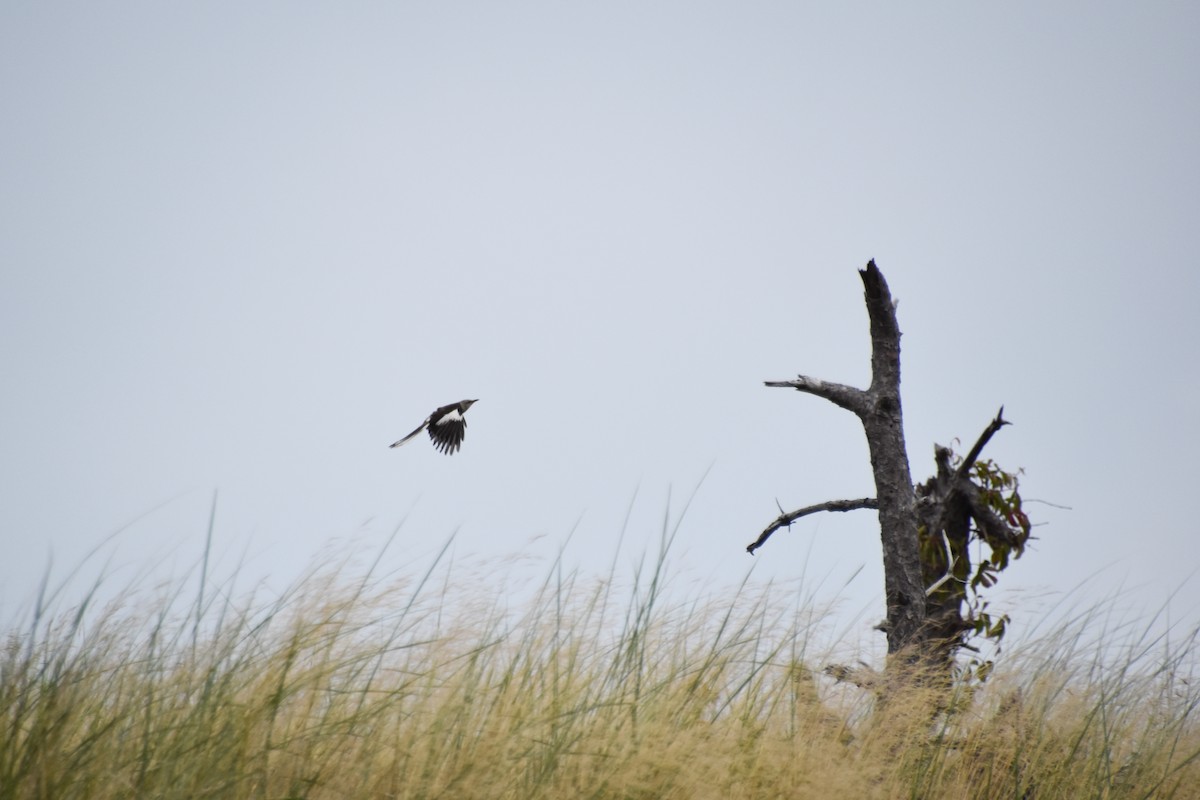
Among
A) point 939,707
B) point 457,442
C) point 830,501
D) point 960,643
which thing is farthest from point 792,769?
point 457,442

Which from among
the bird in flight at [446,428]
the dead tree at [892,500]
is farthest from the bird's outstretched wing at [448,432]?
the dead tree at [892,500]

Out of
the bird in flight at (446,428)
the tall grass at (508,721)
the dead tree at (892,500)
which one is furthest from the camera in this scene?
the bird in flight at (446,428)

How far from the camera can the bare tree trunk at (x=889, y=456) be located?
17.6ft

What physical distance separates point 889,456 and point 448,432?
4.07 meters

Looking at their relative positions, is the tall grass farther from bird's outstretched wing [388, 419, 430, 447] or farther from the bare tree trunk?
bird's outstretched wing [388, 419, 430, 447]

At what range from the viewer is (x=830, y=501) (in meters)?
5.73

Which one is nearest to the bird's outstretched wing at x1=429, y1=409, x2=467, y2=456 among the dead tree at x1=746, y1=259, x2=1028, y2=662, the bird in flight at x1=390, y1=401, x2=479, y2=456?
the bird in flight at x1=390, y1=401, x2=479, y2=456

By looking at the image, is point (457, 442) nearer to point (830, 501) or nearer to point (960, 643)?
point (830, 501)

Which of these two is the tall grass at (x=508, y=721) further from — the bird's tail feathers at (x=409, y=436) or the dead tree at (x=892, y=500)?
the bird's tail feathers at (x=409, y=436)

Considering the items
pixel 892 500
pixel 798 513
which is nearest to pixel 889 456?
pixel 892 500

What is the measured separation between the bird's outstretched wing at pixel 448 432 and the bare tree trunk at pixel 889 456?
354 cm

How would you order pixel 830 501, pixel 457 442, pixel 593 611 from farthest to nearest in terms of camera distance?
pixel 457 442 < pixel 830 501 < pixel 593 611

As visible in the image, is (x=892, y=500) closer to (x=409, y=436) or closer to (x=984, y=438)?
(x=984, y=438)

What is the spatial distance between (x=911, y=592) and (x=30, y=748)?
434cm
